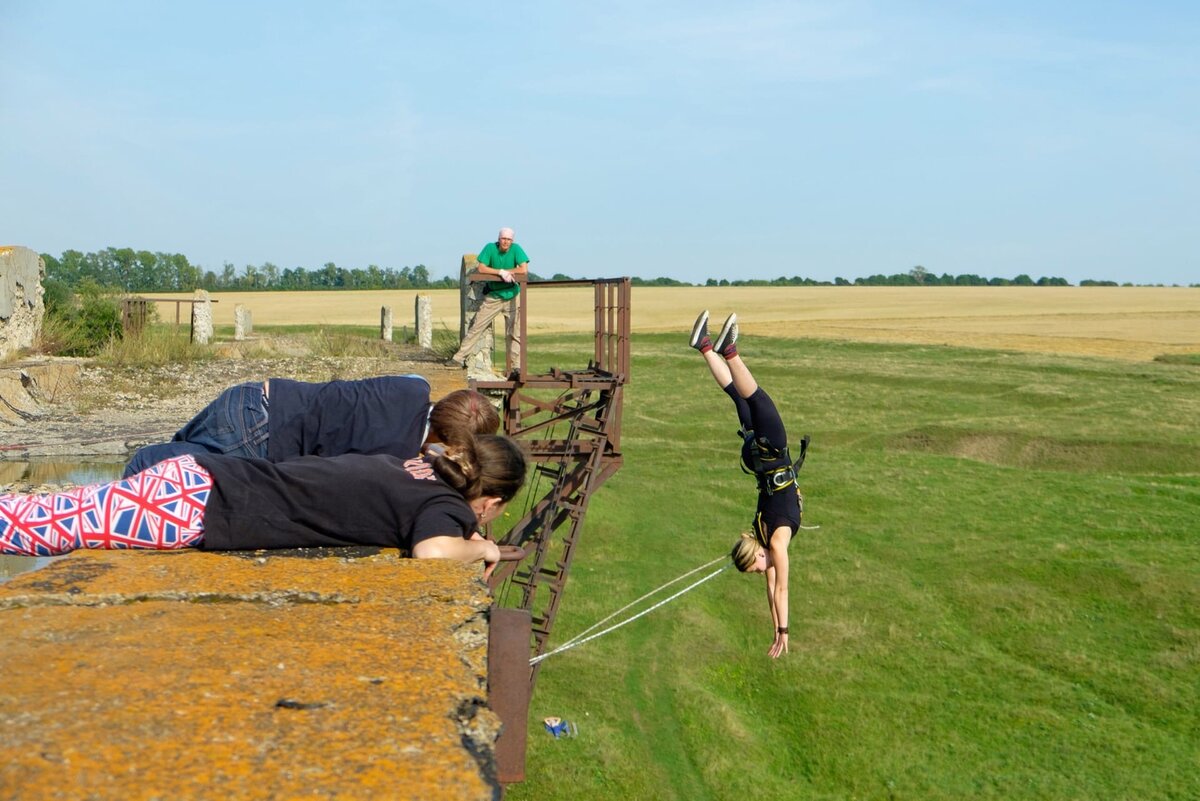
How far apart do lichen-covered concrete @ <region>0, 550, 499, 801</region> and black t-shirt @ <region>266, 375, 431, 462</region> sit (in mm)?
1378

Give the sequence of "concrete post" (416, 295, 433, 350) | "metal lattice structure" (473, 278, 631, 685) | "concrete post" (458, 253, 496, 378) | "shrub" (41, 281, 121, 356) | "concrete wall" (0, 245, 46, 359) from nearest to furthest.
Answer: "concrete wall" (0, 245, 46, 359), "metal lattice structure" (473, 278, 631, 685), "shrub" (41, 281, 121, 356), "concrete post" (458, 253, 496, 378), "concrete post" (416, 295, 433, 350)

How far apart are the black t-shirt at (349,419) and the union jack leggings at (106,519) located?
3.57ft

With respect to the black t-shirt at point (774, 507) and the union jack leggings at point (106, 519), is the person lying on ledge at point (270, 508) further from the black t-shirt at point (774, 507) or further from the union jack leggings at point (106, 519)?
the black t-shirt at point (774, 507)

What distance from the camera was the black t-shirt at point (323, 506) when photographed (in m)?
2.98

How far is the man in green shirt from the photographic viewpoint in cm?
1470

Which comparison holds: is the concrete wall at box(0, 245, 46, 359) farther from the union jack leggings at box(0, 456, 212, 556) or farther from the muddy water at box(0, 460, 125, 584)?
the union jack leggings at box(0, 456, 212, 556)

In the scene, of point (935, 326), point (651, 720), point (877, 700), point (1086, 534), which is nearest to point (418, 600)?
point (651, 720)

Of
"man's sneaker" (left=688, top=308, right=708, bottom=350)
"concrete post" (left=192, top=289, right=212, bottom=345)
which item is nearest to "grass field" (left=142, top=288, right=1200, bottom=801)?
"man's sneaker" (left=688, top=308, right=708, bottom=350)

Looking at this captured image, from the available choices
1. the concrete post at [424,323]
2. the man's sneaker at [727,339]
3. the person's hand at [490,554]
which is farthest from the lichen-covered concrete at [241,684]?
the concrete post at [424,323]

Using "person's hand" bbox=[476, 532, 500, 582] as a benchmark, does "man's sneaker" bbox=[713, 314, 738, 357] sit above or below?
above

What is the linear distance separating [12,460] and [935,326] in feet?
195

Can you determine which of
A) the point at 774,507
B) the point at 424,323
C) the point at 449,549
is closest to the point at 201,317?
the point at 424,323

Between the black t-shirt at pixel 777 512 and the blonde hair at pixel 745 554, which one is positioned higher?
the black t-shirt at pixel 777 512

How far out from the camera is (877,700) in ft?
43.6
